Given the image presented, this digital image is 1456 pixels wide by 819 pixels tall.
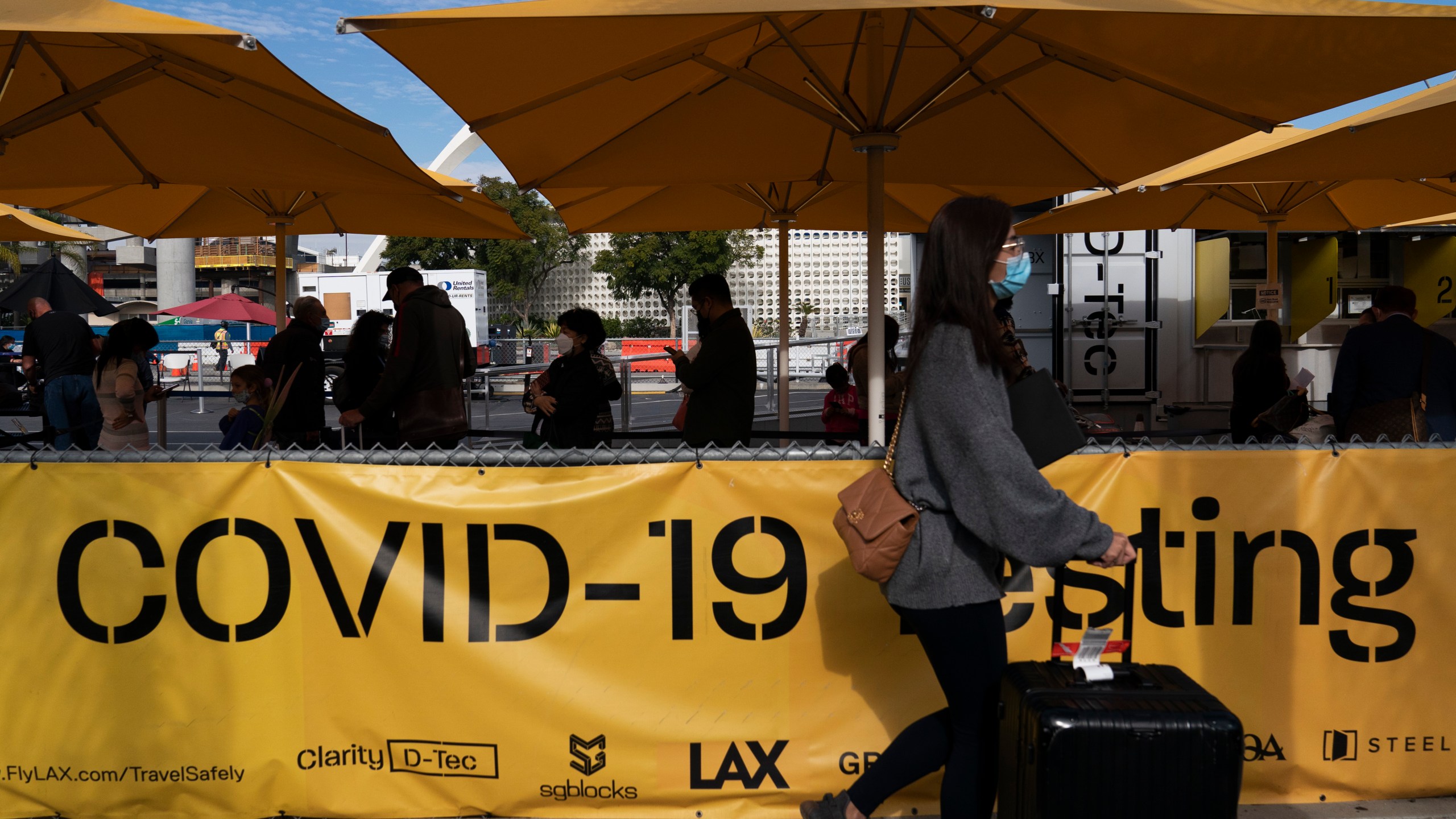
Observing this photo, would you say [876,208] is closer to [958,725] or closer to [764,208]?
[958,725]

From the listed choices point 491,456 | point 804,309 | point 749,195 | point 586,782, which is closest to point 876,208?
point 491,456

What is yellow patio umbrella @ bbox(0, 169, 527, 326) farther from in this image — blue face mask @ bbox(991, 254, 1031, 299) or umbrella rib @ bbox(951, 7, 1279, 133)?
blue face mask @ bbox(991, 254, 1031, 299)

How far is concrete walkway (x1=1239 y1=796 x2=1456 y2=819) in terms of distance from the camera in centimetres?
364

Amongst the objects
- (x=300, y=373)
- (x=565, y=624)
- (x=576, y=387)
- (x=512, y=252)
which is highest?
(x=512, y=252)

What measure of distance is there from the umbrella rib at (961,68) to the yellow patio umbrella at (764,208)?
12.4 feet

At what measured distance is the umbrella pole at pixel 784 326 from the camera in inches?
360

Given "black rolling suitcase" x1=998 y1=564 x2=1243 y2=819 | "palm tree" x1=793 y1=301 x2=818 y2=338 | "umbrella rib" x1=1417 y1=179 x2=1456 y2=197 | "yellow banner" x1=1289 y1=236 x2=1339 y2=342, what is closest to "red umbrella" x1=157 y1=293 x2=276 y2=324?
"yellow banner" x1=1289 y1=236 x2=1339 y2=342

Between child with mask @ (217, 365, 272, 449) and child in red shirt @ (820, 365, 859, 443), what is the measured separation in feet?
13.3

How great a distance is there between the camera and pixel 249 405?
7695 mm

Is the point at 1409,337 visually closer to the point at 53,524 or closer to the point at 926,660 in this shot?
the point at 926,660

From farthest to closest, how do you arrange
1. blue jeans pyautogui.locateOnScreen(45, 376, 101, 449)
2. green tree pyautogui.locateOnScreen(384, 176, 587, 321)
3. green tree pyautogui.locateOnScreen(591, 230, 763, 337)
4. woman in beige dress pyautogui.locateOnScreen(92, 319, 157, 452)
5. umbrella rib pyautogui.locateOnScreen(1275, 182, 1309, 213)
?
1. green tree pyautogui.locateOnScreen(591, 230, 763, 337)
2. green tree pyautogui.locateOnScreen(384, 176, 587, 321)
3. umbrella rib pyautogui.locateOnScreen(1275, 182, 1309, 213)
4. blue jeans pyautogui.locateOnScreen(45, 376, 101, 449)
5. woman in beige dress pyautogui.locateOnScreen(92, 319, 157, 452)

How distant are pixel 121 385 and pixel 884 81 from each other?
595cm

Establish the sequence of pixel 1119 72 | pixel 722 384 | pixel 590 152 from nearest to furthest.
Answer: pixel 1119 72 → pixel 722 384 → pixel 590 152

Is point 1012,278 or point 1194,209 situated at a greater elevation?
point 1194,209
